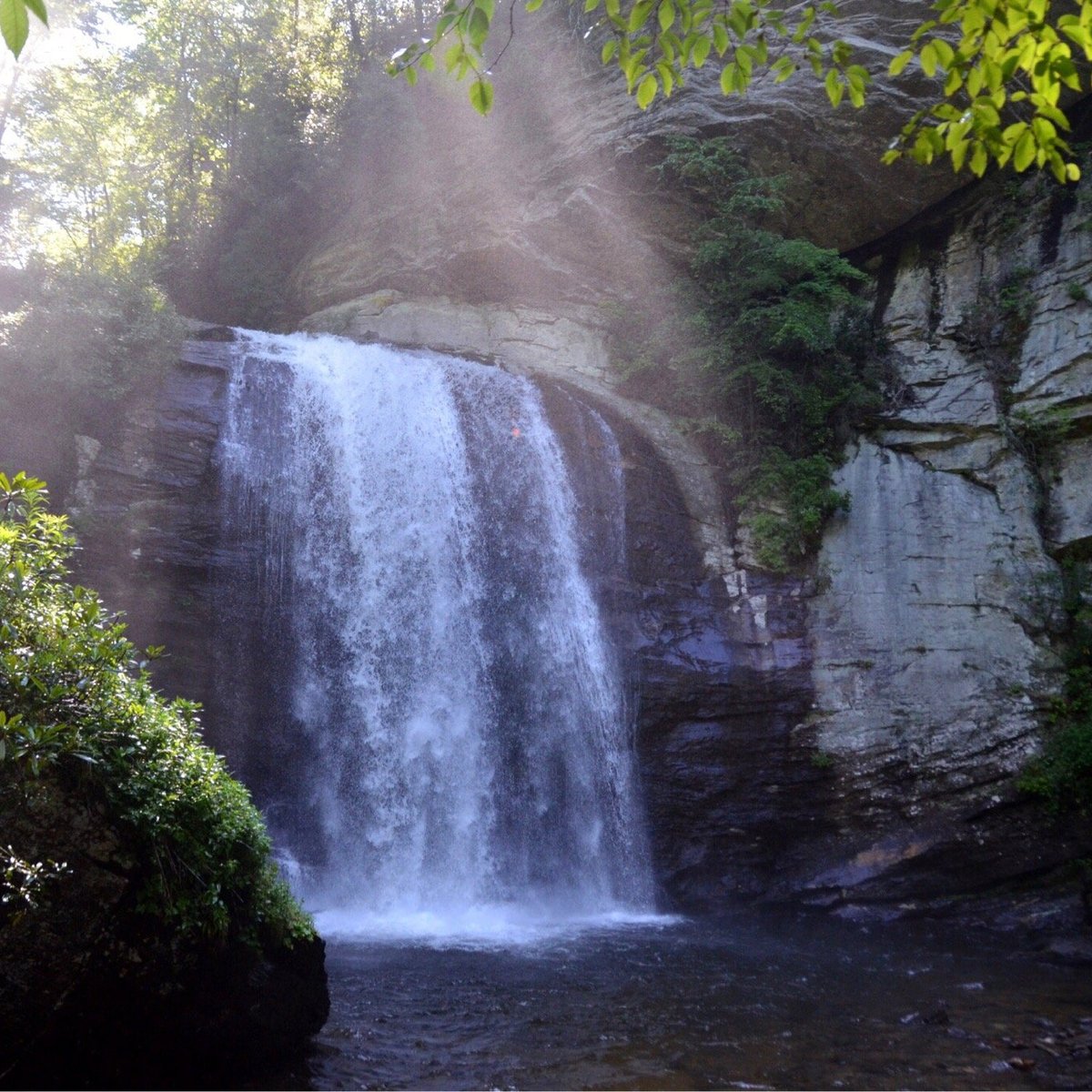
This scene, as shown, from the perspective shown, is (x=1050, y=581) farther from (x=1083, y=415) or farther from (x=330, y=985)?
(x=330, y=985)

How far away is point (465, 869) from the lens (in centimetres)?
1091

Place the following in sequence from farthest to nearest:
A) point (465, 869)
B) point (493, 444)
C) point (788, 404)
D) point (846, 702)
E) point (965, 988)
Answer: point (788, 404) → point (493, 444) → point (846, 702) → point (465, 869) → point (965, 988)

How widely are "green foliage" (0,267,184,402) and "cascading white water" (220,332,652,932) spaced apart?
53.4 inches

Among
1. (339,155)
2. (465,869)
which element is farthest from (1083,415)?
(339,155)

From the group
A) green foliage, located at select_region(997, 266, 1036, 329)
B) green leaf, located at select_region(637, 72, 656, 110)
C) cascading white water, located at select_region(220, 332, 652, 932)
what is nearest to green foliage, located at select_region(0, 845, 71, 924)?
green leaf, located at select_region(637, 72, 656, 110)

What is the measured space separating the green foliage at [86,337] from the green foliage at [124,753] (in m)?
7.62

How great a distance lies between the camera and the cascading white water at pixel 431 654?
1087cm

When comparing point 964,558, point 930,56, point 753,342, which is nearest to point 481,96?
point 930,56

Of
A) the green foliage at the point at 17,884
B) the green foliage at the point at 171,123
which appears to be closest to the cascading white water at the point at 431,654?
the green foliage at the point at 17,884

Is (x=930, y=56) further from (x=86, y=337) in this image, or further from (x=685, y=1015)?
(x=86, y=337)

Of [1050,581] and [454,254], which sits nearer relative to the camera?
[1050,581]

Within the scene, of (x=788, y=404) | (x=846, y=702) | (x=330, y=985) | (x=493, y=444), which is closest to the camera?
(x=330, y=985)

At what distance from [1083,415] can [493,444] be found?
9125 millimetres

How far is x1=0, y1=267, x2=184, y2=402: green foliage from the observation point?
12000mm
